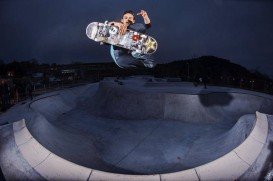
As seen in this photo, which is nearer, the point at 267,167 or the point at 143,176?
the point at 143,176

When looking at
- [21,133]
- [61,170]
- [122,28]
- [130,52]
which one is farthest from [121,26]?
[21,133]

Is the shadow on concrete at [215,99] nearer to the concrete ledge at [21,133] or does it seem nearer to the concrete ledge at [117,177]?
the concrete ledge at [117,177]

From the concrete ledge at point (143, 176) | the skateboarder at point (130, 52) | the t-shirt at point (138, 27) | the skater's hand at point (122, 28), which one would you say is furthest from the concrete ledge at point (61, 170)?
the skater's hand at point (122, 28)

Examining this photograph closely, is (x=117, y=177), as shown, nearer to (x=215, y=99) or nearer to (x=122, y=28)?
(x=122, y=28)

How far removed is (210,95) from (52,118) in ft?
34.2

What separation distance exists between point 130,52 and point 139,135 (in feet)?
20.3

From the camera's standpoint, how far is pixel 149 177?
19.5ft

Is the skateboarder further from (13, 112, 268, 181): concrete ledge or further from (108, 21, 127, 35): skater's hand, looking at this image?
(13, 112, 268, 181): concrete ledge

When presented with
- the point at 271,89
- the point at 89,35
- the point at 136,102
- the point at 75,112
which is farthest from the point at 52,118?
the point at 271,89

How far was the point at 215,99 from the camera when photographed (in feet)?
52.0

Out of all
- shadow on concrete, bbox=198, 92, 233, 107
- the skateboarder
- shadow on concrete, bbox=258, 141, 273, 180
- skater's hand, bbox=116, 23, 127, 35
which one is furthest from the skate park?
skater's hand, bbox=116, 23, 127, 35

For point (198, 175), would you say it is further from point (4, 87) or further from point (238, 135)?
point (4, 87)

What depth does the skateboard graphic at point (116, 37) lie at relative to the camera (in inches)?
260

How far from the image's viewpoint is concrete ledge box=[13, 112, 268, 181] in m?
6.07
